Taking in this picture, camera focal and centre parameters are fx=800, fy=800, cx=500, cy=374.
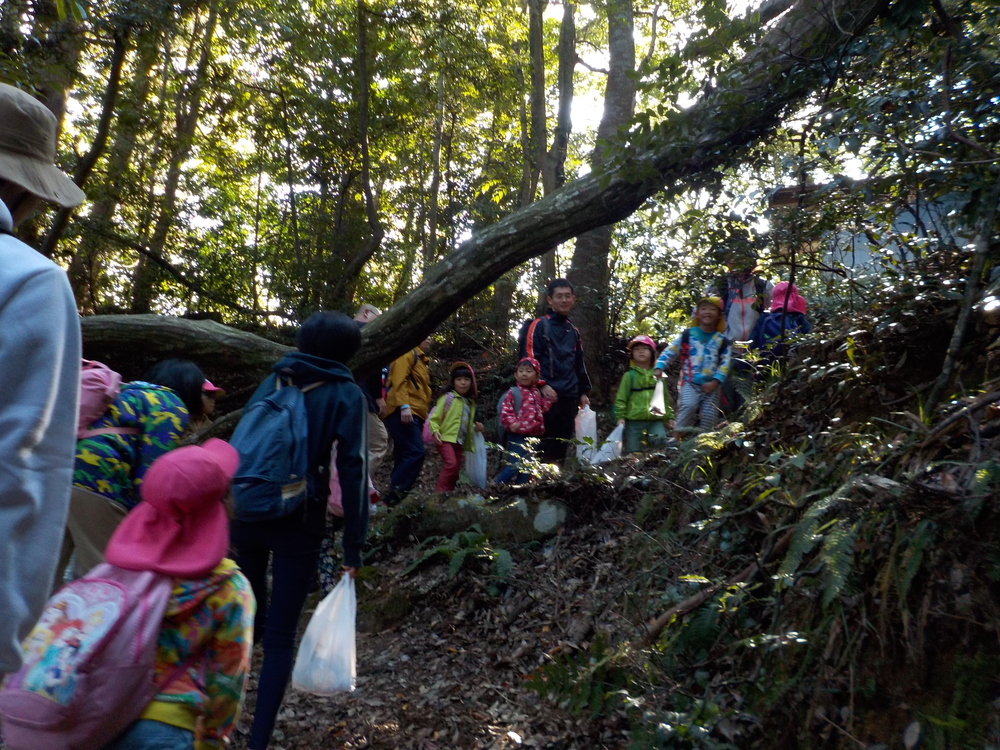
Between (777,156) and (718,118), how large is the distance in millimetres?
639

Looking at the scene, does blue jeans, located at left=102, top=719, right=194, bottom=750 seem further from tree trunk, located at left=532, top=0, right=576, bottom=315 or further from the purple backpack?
tree trunk, located at left=532, top=0, right=576, bottom=315

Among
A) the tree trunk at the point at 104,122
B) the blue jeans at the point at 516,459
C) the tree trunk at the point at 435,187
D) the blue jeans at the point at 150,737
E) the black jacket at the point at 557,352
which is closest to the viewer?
the blue jeans at the point at 150,737

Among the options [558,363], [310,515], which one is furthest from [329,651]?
[558,363]

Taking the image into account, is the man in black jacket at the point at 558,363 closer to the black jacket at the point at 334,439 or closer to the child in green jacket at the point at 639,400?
the child in green jacket at the point at 639,400

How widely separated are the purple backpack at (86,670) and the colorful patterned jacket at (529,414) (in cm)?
583

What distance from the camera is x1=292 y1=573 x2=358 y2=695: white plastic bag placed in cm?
372

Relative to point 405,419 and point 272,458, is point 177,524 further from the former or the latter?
point 405,419

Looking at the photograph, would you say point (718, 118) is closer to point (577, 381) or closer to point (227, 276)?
point (577, 381)

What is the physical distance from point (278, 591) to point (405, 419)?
453 cm

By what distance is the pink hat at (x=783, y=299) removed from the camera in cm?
669

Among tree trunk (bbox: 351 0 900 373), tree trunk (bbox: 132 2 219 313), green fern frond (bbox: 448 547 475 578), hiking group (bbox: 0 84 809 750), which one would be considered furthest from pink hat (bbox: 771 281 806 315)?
tree trunk (bbox: 132 2 219 313)

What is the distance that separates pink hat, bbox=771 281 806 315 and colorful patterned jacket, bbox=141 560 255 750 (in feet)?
16.7

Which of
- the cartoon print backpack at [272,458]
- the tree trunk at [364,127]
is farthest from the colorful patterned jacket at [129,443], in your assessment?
the tree trunk at [364,127]

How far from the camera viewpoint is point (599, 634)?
4.21 metres
